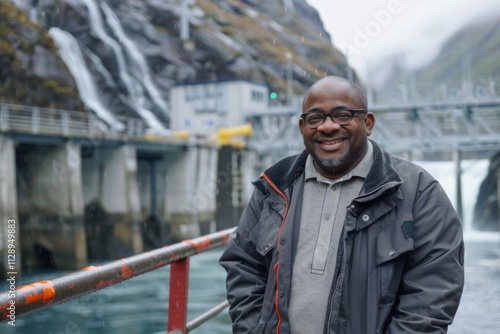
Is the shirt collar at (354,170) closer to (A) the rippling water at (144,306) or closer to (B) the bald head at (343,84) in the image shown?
(B) the bald head at (343,84)

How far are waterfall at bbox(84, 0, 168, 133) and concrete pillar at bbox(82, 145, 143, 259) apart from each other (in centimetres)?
1846

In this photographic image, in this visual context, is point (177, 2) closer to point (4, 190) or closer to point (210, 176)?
point (210, 176)

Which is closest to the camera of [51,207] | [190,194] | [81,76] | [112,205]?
[51,207]

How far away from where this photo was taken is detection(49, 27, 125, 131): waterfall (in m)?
47.7

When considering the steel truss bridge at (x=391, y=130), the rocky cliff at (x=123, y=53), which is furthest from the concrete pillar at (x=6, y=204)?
the rocky cliff at (x=123, y=53)

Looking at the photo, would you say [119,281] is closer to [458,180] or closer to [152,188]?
[152,188]

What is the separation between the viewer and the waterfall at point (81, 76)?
156 ft

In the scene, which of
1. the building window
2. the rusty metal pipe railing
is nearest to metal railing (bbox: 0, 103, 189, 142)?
the building window

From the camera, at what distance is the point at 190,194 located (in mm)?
37750

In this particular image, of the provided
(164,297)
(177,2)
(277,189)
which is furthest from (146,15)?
(277,189)

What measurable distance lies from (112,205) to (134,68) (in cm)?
2729

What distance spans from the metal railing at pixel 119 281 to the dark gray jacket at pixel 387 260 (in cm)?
65

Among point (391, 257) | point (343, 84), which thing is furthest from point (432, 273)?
point (343, 84)

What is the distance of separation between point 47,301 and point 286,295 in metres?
0.91
